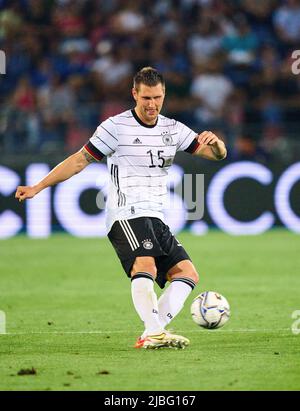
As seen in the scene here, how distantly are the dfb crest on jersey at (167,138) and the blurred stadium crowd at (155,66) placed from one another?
9277mm

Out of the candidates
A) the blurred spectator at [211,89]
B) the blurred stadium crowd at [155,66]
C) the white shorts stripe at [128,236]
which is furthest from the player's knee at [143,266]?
the blurred spectator at [211,89]

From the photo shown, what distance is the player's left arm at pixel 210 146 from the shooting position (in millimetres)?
8281

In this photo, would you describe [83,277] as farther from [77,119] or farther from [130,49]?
[130,49]

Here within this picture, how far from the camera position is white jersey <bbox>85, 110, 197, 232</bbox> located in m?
8.41

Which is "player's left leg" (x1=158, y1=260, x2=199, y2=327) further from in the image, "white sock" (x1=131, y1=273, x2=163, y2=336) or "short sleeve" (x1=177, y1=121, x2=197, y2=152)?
"short sleeve" (x1=177, y1=121, x2=197, y2=152)

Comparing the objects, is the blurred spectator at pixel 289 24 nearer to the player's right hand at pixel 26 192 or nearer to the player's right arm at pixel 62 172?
the player's right arm at pixel 62 172

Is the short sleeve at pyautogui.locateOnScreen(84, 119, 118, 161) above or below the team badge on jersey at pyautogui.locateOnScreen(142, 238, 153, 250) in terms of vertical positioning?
above

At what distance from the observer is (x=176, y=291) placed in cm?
832

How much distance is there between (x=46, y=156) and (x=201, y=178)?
8.63ft

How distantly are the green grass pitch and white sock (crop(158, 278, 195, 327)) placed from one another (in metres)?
0.30

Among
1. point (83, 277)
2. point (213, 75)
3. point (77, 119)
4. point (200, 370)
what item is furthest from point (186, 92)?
point (200, 370)

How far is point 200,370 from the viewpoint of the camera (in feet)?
22.9

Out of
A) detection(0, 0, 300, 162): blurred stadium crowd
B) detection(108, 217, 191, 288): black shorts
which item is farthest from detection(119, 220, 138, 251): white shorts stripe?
detection(0, 0, 300, 162): blurred stadium crowd

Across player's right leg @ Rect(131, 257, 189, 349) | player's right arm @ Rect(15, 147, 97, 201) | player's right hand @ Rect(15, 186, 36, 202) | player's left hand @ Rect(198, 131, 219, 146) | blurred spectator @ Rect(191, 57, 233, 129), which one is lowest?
player's right leg @ Rect(131, 257, 189, 349)
